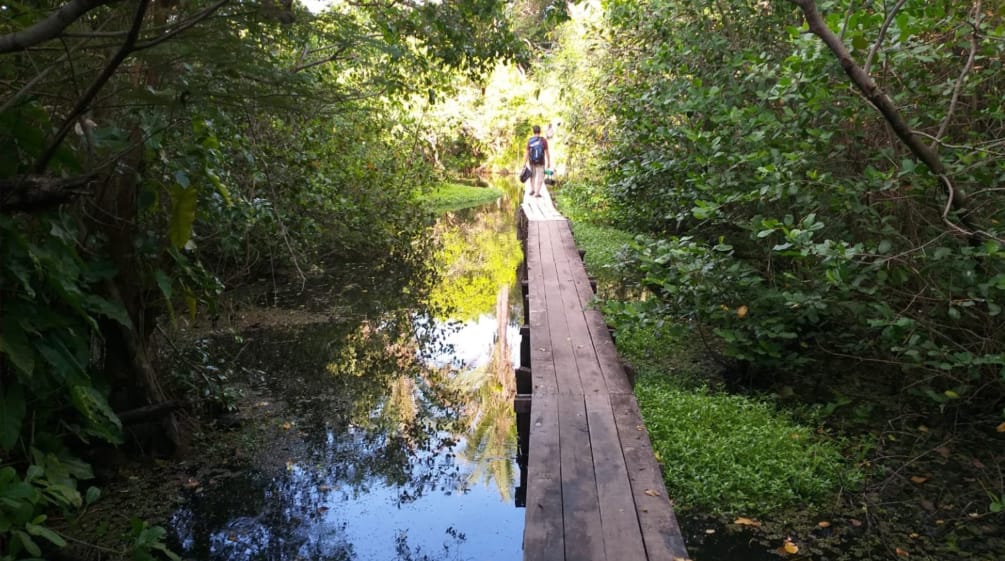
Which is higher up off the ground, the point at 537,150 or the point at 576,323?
the point at 537,150

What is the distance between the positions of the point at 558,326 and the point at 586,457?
274 cm

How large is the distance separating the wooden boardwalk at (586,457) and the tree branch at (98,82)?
7.76ft

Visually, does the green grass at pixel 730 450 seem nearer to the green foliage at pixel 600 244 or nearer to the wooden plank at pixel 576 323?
the wooden plank at pixel 576 323

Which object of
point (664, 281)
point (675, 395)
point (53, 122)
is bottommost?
point (675, 395)

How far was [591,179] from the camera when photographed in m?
16.7

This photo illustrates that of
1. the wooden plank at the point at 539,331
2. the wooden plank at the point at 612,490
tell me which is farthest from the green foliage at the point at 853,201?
the wooden plank at the point at 612,490

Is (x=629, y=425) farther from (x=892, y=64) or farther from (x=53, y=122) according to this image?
(x=53, y=122)

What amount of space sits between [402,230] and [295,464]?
742cm

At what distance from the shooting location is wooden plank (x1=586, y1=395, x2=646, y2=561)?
315cm

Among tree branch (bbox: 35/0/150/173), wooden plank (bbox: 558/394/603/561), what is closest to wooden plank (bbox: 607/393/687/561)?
wooden plank (bbox: 558/394/603/561)

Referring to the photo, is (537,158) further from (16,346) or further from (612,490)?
(16,346)

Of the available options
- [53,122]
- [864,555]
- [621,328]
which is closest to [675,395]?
[621,328]

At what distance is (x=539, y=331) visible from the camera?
6.54 m

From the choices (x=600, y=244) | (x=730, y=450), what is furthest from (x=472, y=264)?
(x=730, y=450)
